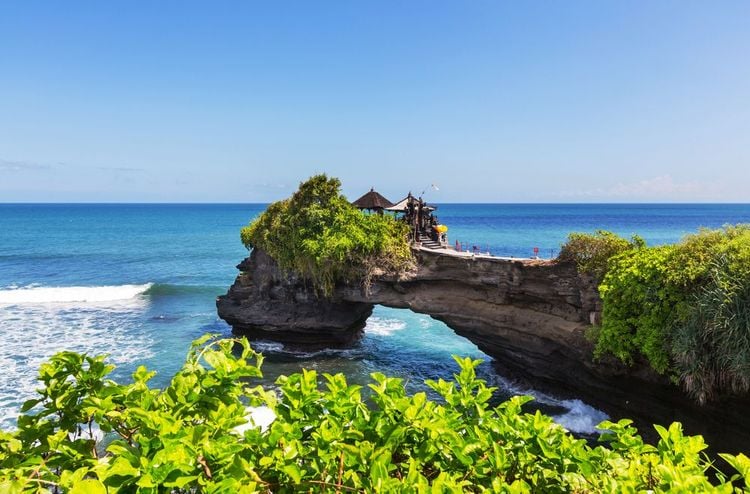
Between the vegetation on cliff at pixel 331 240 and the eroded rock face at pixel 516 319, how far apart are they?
73 centimetres

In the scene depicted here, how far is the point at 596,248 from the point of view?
13281 mm

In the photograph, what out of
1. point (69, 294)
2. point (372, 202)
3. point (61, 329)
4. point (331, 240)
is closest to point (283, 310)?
point (331, 240)

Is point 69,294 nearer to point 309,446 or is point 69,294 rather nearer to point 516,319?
point 516,319

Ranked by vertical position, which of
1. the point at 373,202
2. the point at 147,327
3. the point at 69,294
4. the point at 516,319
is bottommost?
the point at 147,327

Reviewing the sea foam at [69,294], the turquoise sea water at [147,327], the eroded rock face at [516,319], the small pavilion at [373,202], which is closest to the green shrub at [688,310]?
the eroded rock face at [516,319]

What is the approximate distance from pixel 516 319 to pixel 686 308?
19.2 ft

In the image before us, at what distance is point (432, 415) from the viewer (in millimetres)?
2830

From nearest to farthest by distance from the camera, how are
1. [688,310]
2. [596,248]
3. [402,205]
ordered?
[688,310], [596,248], [402,205]

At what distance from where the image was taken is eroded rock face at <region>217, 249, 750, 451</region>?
1269 cm

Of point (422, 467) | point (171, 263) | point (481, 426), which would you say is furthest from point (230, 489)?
point (171, 263)

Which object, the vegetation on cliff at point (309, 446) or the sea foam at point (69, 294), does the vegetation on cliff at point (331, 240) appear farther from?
the sea foam at point (69, 294)

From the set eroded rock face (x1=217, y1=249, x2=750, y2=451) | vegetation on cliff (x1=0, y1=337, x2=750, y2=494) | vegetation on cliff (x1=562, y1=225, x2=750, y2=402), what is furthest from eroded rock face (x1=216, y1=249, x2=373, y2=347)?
vegetation on cliff (x1=0, y1=337, x2=750, y2=494)

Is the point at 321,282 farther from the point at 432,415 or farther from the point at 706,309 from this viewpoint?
the point at 432,415

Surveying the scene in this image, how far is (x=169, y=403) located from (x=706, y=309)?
11.3 meters
